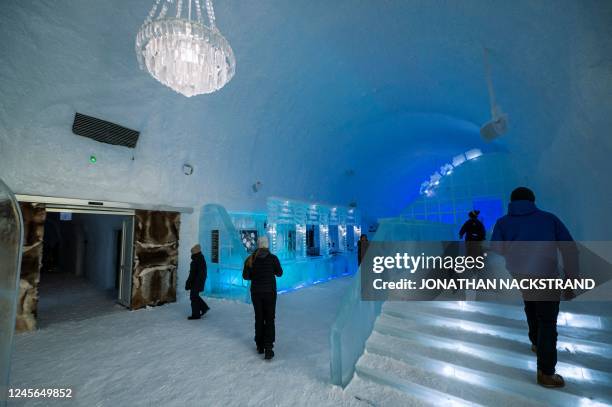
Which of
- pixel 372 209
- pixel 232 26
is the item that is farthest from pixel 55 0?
pixel 372 209

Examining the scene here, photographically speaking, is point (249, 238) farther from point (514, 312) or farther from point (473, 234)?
point (514, 312)

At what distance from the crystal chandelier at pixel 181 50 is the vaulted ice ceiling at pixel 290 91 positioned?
251 centimetres

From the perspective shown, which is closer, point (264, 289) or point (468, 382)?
point (468, 382)

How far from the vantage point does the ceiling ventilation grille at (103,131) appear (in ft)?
17.8

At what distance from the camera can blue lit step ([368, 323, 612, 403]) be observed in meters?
2.61

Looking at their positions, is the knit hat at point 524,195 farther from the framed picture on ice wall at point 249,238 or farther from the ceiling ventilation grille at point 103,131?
the framed picture on ice wall at point 249,238

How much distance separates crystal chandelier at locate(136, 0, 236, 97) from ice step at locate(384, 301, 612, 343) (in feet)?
14.6

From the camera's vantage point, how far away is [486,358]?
3.22 metres

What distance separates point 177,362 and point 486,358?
164 inches

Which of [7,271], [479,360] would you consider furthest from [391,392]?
[7,271]

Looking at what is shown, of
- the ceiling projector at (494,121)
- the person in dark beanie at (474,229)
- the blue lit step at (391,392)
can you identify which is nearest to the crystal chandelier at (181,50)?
the blue lit step at (391,392)

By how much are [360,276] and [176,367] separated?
9.61 ft

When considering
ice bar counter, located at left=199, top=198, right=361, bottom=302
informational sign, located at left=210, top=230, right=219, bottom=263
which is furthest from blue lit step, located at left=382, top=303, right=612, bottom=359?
informational sign, located at left=210, top=230, right=219, bottom=263

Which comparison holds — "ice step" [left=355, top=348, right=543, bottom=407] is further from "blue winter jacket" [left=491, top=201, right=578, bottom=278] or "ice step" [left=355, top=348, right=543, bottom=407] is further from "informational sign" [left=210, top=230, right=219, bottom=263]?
"informational sign" [left=210, top=230, right=219, bottom=263]
